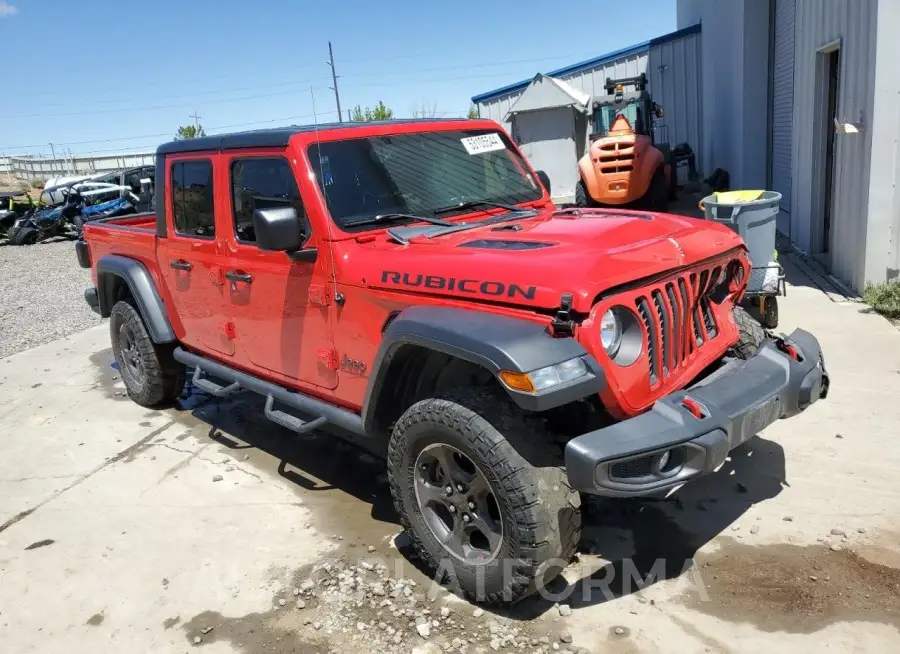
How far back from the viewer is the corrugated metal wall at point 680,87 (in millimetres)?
17219

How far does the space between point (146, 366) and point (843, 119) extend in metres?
6.76

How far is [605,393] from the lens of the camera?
2.87m

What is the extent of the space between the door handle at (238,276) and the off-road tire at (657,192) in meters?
9.26

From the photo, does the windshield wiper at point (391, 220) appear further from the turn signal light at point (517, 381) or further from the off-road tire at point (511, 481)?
the turn signal light at point (517, 381)

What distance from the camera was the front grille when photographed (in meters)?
3.06

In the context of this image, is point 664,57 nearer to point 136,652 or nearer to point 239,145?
point 239,145

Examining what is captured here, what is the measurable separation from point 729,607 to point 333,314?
2.20m

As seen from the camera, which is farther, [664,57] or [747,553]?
[664,57]

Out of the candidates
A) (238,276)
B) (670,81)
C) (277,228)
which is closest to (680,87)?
(670,81)

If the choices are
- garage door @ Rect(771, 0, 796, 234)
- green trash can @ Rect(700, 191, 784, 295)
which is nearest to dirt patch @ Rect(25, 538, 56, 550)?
green trash can @ Rect(700, 191, 784, 295)

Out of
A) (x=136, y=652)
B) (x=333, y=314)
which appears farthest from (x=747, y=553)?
(x=136, y=652)

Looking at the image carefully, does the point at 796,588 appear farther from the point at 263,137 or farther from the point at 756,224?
the point at 756,224

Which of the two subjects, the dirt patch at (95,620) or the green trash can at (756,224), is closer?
the dirt patch at (95,620)

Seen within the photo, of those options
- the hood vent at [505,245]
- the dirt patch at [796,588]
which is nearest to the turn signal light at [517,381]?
the hood vent at [505,245]
